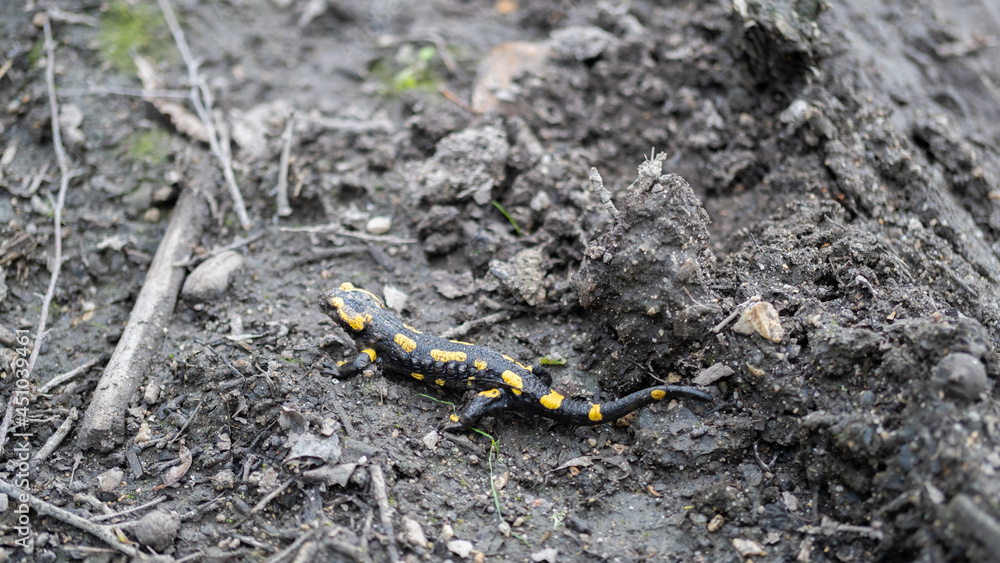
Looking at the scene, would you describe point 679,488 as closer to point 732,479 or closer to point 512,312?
point 732,479

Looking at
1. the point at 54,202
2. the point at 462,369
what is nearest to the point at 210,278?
the point at 54,202

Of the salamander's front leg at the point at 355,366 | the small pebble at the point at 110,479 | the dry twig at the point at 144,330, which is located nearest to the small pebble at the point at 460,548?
the salamander's front leg at the point at 355,366

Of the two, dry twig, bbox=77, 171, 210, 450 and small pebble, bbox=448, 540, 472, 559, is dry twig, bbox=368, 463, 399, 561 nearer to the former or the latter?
small pebble, bbox=448, 540, 472, 559

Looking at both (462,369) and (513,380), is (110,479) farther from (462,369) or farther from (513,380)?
(513,380)

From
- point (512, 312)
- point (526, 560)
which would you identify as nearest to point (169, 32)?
point (512, 312)

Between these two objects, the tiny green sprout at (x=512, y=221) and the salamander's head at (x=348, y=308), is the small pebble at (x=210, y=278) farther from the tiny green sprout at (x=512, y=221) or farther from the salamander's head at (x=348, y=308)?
the tiny green sprout at (x=512, y=221)

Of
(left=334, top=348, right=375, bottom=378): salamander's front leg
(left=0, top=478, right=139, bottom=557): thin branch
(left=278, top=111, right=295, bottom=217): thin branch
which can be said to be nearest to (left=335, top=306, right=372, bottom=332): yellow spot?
(left=334, top=348, right=375, bottom=378): salamander's front leg
